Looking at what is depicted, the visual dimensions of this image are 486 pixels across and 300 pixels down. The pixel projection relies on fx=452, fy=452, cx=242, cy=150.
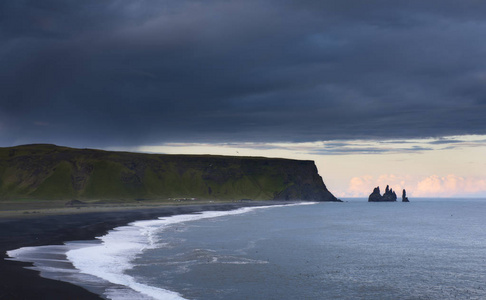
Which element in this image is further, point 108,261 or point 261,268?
point 108,261

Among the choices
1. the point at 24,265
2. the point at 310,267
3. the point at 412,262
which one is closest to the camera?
the point at 24,265

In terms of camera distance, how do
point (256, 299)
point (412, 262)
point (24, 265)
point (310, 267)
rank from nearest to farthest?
point (256, 299) → point (24, 265) → point (310, 267) → point (412, 262)

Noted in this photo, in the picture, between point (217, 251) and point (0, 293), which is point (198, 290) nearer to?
point (0, 293)

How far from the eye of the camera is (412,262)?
3762cm

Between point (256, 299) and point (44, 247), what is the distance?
24.6m

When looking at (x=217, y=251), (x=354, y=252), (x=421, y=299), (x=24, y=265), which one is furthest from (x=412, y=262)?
(x=24, y=265)

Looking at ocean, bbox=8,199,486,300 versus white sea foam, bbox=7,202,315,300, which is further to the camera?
ocean, bbox=8,199,486,300

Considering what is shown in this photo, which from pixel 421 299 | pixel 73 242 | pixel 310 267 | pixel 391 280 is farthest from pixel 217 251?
pixel 421 299

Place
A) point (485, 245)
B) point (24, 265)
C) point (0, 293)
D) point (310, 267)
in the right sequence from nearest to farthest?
1. point (0, 293)
2. point (24, 265)
3. point (310, 267)
4. point (485, 245)

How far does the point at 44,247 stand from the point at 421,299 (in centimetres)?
3123

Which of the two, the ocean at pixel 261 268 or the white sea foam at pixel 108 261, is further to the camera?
the ocean at pixel 261 268

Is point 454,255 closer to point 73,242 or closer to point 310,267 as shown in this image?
point 310,267

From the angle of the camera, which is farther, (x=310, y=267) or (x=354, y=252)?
(x=354, y=252)

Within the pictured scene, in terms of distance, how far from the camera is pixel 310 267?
1334 inches
